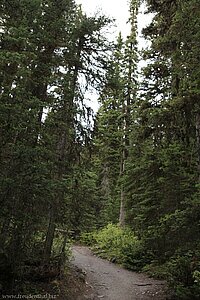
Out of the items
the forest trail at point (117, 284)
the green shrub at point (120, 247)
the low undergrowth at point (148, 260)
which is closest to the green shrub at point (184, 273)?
the low undergrowth at point (148, 260)

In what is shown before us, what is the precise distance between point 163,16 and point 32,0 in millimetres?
6357

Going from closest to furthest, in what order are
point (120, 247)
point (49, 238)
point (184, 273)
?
point (184, 273) → point (49, 238) → point (120, 247)

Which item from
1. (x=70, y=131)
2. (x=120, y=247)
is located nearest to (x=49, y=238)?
(x=70, y=131)

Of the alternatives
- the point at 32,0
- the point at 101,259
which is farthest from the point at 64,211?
the point at 101,259

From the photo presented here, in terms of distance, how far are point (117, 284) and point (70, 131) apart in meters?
5.46

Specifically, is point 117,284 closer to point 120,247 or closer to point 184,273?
point 184,273

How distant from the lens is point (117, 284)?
1087 centimetres

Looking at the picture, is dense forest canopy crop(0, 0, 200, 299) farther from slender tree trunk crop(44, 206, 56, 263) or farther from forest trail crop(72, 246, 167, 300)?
forest trail crop(72, 246, 167, 300)

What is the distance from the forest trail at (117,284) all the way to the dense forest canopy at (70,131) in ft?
3.62

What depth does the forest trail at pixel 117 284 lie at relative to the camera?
943cm

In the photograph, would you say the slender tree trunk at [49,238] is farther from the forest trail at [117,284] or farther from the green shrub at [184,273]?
the green shrub at [184,273]

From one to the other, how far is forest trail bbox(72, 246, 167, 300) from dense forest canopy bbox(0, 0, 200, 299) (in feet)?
3.62

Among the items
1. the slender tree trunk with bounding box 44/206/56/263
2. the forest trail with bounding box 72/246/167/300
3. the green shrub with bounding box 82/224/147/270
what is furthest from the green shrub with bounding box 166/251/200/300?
the green shrub with bounding box 82/224/147/270

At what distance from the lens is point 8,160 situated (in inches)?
299
